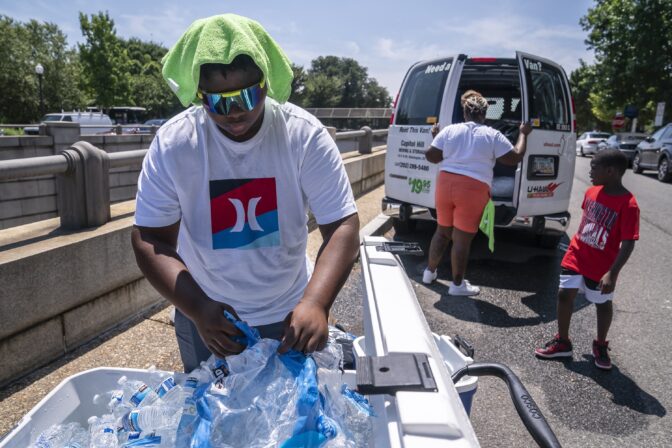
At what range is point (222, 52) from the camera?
148 cm

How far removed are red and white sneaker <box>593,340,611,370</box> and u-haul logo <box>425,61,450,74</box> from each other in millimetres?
3673

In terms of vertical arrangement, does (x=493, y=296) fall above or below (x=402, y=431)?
below

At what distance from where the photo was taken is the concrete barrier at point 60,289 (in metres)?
2.75

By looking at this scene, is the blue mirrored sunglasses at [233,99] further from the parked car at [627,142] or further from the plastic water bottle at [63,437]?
the parked car at [627,142]

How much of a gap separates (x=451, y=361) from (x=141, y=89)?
62.9 metres

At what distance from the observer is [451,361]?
5.88 feet

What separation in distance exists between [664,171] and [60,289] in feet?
59.4

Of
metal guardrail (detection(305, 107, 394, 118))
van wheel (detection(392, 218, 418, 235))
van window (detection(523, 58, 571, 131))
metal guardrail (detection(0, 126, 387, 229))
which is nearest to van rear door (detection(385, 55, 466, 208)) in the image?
van wheel (detection(392, 218, 418, 235))

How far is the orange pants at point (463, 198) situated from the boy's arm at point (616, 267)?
4.87ft

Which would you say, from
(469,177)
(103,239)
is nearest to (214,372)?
(103,239)

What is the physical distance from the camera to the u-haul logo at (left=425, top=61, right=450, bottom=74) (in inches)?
234

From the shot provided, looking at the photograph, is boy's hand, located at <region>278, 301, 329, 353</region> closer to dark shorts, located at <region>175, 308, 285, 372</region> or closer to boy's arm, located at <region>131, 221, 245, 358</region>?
boy's arm, located at <region>131, 221, 245, 358</region>

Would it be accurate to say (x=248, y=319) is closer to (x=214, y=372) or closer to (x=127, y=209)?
(x=214, y=372)

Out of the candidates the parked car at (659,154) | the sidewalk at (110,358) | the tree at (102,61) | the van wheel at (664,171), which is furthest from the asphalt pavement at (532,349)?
the tree at (102,61)
